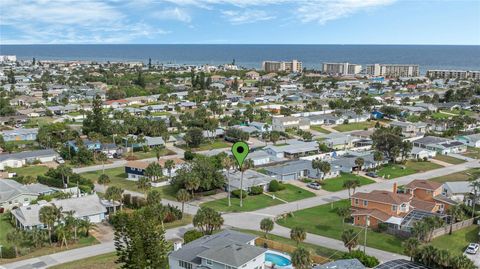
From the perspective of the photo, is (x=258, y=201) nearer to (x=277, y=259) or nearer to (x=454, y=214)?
(x=277, y=259)

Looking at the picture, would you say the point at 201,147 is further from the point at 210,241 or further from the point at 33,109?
the point at 33,109

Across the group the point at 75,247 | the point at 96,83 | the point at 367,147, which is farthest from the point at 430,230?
the point at 96,83

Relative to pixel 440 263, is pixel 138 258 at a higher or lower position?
higher

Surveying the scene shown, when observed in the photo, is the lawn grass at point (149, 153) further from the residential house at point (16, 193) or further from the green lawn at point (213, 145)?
the residential house at point (16, 193)

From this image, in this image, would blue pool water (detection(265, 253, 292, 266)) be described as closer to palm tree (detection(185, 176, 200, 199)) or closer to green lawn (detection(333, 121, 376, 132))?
palm tree (detection(185, 176, 200, 199))

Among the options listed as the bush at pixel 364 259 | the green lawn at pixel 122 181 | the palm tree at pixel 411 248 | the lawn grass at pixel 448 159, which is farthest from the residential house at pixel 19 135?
the palm tree at pixel 411 248

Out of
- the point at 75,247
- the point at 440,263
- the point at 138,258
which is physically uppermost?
the point at 138,258

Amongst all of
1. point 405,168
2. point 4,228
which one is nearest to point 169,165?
point 4,228

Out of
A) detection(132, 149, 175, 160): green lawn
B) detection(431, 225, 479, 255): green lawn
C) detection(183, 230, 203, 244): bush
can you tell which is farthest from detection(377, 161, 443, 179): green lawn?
detection(183, 230, 203, 244): bush
